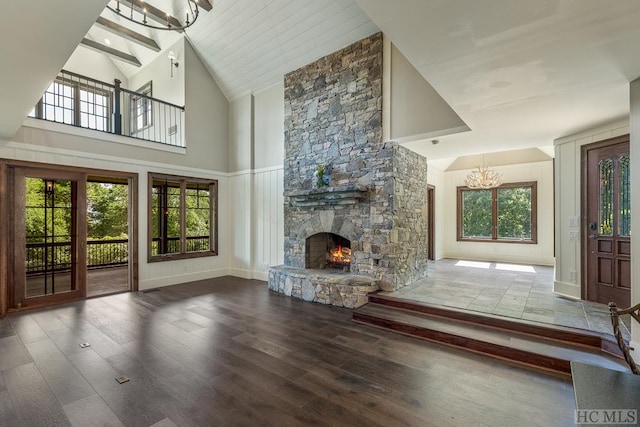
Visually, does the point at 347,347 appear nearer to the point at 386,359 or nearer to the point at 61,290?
the point at 386,359

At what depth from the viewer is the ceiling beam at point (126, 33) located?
6594 millimetres

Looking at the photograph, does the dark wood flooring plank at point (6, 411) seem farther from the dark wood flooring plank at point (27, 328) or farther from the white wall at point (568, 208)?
the white wall at point (568, 208)

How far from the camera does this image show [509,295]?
468 cm

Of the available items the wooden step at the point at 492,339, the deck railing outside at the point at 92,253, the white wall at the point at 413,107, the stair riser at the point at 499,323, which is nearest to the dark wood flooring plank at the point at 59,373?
the deck railing outside at the point at 92,253

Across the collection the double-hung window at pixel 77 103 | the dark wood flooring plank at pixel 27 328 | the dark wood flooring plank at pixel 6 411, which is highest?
the double-hung window at pixel 77 103

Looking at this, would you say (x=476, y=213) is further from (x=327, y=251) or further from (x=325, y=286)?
(x=325, y=286)

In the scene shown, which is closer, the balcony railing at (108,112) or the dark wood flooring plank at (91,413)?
the dark wood flooring plank at (91,413)

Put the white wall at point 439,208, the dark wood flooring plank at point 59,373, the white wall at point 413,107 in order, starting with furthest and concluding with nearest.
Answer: the white wall at point 439,208, the white wall at point 413,107, the dark wood flooring plank at point 59,373

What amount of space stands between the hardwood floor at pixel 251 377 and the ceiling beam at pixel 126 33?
6.21 metres

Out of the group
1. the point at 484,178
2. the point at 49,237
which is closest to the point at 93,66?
the point at 49,237

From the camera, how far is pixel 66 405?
2324 mm

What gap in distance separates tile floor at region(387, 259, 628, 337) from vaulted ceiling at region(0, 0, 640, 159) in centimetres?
254

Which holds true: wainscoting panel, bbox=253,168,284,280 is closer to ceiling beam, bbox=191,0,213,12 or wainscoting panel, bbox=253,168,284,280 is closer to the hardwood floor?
the hardwood floor

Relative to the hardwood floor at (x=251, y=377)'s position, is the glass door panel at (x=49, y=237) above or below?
above
